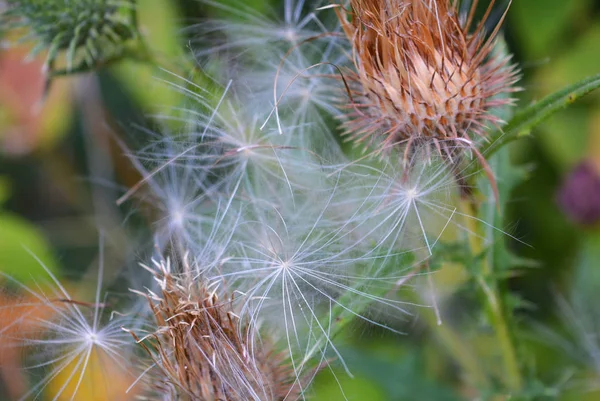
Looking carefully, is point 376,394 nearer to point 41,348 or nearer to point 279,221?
point 279,221

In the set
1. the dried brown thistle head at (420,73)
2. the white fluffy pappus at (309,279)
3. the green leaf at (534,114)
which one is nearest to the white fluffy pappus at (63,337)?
the white fluffy pappus at (309,279)

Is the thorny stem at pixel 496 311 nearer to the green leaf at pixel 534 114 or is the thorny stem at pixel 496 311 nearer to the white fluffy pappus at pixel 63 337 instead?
the green leaf at pixel 534 114

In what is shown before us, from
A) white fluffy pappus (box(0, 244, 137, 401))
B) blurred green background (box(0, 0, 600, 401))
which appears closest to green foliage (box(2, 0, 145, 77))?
blurred green background (box(0, 0, 600, 401))

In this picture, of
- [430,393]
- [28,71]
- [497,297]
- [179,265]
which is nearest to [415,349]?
[430,393]

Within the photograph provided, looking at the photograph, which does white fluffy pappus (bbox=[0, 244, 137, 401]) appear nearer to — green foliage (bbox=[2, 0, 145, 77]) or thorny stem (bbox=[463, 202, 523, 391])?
green foliage (bbox=[2, 0, 145, 77])

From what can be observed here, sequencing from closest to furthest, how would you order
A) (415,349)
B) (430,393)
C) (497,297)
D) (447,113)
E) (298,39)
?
(447,113) < (497,297) < (298,39) < (430,393) < (415,349)

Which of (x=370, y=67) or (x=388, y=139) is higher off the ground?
(x=370, y=67)
